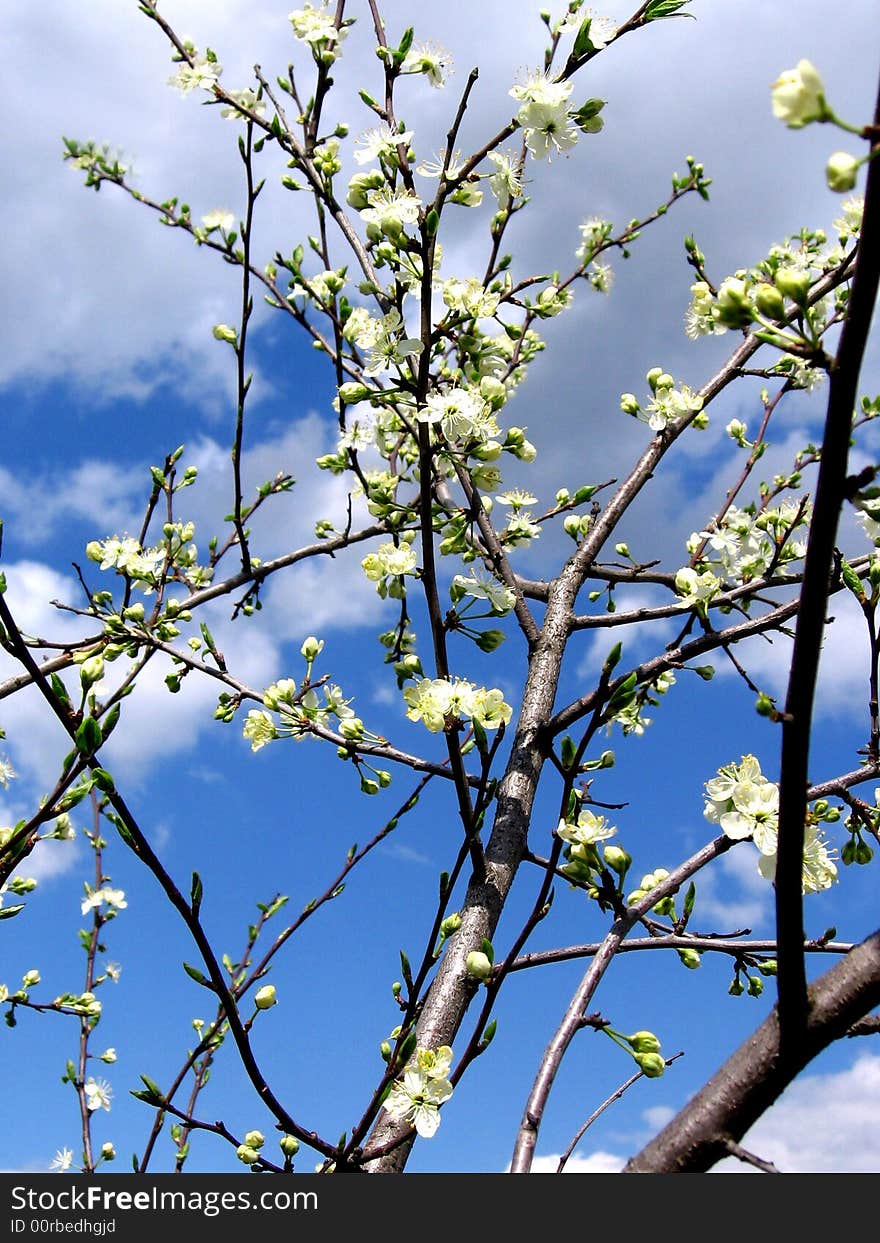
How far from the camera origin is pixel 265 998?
2.05 m

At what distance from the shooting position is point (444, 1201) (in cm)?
146

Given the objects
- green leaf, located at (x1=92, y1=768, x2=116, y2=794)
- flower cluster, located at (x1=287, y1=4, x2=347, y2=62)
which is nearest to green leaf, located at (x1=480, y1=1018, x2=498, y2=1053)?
green leaf, located at (x1=92, y1=768, x2=116, y2=794)

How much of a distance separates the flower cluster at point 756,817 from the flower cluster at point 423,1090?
2.37ft

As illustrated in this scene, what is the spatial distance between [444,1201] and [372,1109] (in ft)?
0.77

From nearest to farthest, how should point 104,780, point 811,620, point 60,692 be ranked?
point 811,620
point 104,780
point 60,692

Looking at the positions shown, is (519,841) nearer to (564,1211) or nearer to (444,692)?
(444,692)

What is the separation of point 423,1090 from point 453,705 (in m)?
0.79

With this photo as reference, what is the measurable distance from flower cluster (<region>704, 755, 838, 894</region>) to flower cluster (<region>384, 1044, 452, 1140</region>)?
28.5 inches

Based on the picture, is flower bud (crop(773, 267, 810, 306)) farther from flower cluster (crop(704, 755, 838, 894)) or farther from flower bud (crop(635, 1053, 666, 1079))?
flower bud (crop(635, 1053, 666, 1079))

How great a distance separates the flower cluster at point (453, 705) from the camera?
2172 mm

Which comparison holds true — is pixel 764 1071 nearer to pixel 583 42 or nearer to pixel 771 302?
pixel 771 302

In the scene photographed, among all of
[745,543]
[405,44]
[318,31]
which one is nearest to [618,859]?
[745,543]

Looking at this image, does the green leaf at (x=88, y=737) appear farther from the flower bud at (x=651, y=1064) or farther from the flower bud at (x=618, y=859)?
the flower bud at (x=651, y=1064)

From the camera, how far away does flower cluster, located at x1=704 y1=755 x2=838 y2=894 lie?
1888 mm
